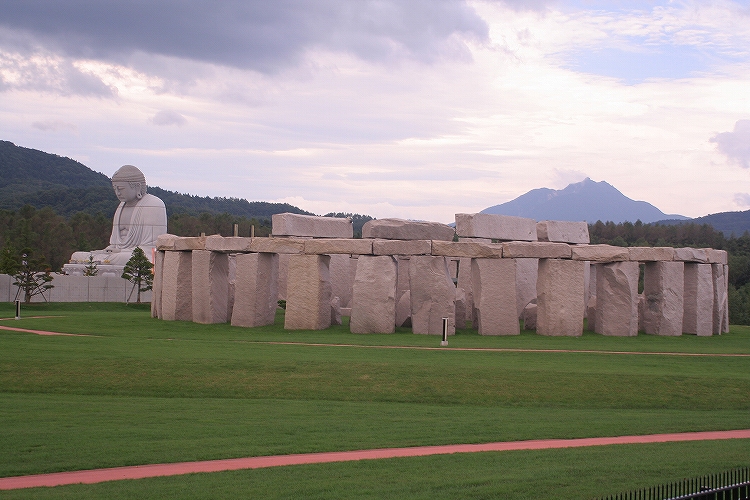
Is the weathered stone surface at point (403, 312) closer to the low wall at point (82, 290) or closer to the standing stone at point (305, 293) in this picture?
the standing stone at point (305, 293)

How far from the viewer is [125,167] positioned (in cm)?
4416

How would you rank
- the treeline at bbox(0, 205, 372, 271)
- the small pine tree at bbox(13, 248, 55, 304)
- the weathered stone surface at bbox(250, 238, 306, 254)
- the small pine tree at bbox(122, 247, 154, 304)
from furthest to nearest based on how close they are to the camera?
the treeline at bbox(0, 205, 372, 271) → the small pine tree at bbox(122, 247, 154, 304) → the small pine tree at bbox(13, 248, 55, 304) → the weathered stone surface at bbox(250, 238, 306, 254)

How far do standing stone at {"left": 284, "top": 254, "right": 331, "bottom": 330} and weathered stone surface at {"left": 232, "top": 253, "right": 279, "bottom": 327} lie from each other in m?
0.99

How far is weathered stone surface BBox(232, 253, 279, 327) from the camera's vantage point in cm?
2403

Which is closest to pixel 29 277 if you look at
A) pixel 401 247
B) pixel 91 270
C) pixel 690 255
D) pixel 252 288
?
pixel 91 270

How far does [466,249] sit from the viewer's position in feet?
76.1

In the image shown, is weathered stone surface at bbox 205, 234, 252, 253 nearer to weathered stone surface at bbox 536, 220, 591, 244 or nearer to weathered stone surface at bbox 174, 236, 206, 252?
weathered stone surface at bbox 174, 236, 206, 252

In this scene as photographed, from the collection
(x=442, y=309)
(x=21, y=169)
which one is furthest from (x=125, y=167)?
(x=21, y=169)

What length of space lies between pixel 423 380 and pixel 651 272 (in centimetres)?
1325

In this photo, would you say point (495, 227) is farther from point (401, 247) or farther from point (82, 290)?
point (82, 290)

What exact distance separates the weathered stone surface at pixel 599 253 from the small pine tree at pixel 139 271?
20.6 meters

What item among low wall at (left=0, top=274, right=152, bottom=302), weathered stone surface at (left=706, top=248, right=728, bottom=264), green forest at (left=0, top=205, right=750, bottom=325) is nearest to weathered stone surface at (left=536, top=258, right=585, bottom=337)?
weathered stone surface at (left=706, top=248, right=728, bottom=264)

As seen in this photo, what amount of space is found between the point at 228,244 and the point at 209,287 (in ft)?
5.89

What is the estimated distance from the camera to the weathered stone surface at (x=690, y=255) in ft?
82.2
